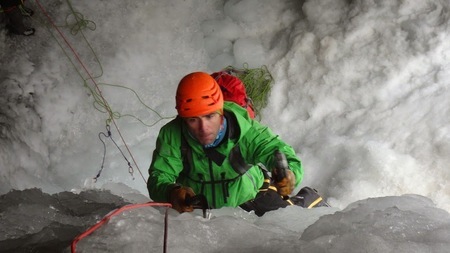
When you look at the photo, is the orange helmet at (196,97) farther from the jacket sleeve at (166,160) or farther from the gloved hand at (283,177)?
the gloved hand at (283,177)

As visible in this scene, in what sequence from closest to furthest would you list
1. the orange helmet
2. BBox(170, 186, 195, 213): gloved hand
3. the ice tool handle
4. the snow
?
BBox(170, 186, 195, 213): gloved hand
the ice tool handle
the orange helmet
the snow

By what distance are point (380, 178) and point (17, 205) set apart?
9.51 feet

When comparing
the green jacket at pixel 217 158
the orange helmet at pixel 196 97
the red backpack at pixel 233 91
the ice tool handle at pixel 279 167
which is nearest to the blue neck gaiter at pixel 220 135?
the green jacket at pixel 217 158

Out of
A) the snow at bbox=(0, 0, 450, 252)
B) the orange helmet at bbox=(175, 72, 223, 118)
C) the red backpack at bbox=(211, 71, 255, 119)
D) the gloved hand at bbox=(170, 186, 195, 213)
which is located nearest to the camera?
the gloved hand at bbox=(170, 186, 195, 213)

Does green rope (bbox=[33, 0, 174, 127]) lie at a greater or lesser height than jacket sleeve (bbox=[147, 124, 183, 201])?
greater

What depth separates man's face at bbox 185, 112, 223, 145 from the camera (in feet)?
8.52

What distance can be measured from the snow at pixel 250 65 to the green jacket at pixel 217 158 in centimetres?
21

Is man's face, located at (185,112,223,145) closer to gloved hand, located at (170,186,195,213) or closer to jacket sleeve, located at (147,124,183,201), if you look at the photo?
jacket sleeve, located at (147,124,183,201)

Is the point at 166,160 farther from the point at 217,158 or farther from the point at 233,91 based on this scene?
the point at 233,91

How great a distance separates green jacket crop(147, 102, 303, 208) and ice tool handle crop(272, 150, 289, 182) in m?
0.06

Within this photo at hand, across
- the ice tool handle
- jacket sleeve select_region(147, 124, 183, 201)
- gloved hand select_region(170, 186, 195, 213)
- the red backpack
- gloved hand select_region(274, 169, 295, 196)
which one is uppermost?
the red backpack

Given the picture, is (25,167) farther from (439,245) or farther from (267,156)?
(439,245)

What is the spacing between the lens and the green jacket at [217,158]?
2645mm

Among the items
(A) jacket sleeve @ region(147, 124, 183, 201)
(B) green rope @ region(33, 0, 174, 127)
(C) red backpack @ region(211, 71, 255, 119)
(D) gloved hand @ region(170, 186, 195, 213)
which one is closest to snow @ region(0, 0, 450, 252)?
(B) green rope @ region(33, 0, 174, 127)
